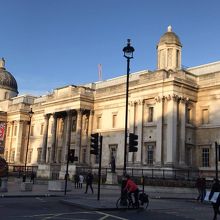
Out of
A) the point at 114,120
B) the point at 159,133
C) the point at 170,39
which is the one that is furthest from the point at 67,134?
the point at 170,39

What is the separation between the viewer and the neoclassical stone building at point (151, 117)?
1793 inches

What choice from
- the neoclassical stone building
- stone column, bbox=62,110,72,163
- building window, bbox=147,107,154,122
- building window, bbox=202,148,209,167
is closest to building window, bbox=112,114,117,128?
the neoclassical stone building

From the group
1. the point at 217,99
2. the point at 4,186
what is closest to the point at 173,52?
the point at 217,99

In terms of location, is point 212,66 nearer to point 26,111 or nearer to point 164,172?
point 164,172

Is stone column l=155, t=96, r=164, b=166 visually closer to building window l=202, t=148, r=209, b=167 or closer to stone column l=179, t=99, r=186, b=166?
stone column l=179, t=99, r=186, b=166

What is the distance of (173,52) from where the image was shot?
51000mm

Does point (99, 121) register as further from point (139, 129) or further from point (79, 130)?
point (139, 129)

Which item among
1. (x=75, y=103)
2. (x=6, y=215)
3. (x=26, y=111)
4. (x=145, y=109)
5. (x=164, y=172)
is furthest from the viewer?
(x=26, y=111)

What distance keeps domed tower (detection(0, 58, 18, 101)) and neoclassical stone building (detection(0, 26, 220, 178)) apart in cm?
2774

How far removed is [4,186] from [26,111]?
151 feet

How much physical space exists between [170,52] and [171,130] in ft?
37.9

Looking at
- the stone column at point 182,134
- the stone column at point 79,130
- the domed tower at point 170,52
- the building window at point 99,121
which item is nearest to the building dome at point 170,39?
the domed tower at point 170,52

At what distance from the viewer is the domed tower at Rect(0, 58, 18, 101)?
294 ft

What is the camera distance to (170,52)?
168ft
